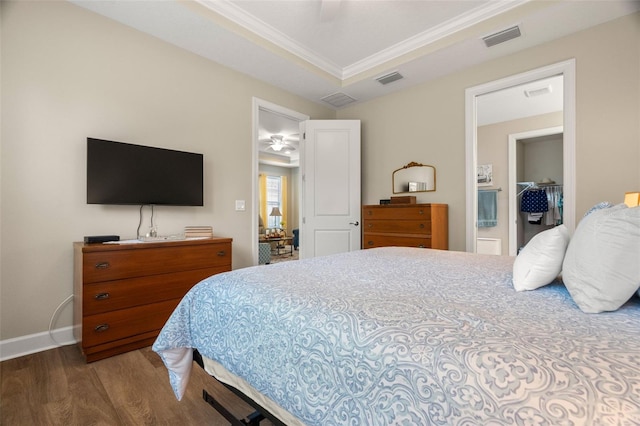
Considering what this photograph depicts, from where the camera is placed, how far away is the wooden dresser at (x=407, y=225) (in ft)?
10.0

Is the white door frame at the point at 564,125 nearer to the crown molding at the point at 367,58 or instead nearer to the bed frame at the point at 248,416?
the crown molding at the point at 367,58

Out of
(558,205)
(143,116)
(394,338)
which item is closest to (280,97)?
(143,116)

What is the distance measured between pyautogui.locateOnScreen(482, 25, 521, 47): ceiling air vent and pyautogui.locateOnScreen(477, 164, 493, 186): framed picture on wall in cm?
275

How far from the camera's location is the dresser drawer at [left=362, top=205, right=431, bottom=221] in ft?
10.1

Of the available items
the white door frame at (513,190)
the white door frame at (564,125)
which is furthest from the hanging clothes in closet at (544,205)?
the white door frame at (564,125)

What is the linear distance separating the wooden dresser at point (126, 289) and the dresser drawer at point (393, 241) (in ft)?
6.32

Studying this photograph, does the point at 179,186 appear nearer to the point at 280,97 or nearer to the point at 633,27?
the point at 280,97

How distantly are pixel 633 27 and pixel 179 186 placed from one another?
13.2 ft

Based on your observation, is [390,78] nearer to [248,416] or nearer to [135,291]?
[135,291]

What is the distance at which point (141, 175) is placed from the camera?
2463mm

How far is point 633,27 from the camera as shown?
231 cm

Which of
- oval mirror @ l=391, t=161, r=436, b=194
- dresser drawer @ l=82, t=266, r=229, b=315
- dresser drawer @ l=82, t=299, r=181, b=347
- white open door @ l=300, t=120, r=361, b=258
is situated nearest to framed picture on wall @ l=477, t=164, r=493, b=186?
oval mirror @ l=391, t=161, r=436, b=194

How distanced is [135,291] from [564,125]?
3834mm

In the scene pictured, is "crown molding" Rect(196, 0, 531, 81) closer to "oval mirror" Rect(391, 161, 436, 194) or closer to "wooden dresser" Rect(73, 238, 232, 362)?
"oval mirror" Rect(391, 161, 436, 194)
